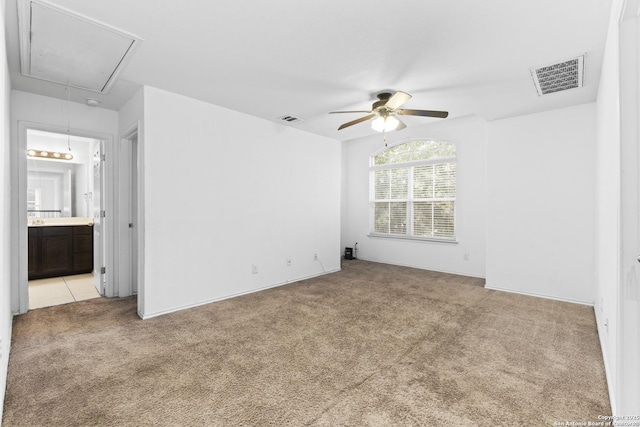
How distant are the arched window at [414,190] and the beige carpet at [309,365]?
2.24 meters

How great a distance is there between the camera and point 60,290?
4.31 m

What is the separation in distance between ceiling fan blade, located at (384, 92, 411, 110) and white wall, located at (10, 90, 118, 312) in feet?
12.2

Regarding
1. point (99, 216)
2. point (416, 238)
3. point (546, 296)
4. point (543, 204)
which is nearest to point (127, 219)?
point (99, 216)

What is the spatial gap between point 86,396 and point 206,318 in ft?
4.46

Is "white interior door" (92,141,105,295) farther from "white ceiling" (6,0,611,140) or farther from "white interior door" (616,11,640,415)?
"white interior door" (616,11,640,415)

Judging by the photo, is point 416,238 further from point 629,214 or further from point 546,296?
point 629,214

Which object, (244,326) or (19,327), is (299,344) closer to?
(244,326)

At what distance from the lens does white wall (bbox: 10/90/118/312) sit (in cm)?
331

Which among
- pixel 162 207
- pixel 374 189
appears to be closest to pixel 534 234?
pixel 374 189

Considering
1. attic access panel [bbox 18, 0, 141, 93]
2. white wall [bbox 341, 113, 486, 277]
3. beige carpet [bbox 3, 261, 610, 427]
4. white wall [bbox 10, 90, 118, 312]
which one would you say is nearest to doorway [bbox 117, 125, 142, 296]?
beige carpet [bbox 3, 261, 610, 427]

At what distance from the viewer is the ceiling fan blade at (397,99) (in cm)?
289

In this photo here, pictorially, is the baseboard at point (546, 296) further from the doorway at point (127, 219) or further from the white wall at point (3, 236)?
the white wall at point (3, 236)

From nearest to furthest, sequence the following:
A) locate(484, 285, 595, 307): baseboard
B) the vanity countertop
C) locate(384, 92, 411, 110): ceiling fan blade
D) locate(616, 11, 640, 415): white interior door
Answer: locate(616, 11, 640, 415): white interior door < locate(384, 92, 411, 110): ceiling fan blade < locate(484, 285, 595, 307): baseboard < the vanity countertop

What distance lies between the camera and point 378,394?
1.92 m
